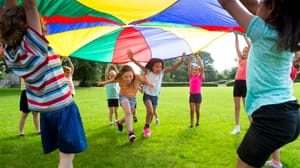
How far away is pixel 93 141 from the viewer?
15.8ft

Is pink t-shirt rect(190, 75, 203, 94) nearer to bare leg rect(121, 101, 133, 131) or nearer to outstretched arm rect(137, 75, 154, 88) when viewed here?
outstretched arm rect(137, 75, 154, 88)

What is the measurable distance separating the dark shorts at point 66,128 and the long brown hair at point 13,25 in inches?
22.2

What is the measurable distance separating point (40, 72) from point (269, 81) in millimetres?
1487

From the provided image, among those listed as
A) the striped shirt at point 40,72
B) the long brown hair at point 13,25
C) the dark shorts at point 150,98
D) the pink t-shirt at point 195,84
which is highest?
the long brown hair at point 13,25

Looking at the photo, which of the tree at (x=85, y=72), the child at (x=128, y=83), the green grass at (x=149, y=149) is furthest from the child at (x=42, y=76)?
the tree at (x=85, y=72)

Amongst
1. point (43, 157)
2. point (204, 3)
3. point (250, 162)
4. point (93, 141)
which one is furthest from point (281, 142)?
point (93, 141)

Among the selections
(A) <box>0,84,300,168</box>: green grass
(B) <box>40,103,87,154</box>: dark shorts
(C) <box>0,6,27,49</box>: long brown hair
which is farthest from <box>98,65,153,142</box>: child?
(C) <box>0,6,27,49</box>: long brown hair

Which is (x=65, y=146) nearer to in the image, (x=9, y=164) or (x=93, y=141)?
(x=9, y=164)

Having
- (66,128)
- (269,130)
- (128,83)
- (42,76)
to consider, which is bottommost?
(128,83)

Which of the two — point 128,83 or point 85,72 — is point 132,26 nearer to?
point 128,83

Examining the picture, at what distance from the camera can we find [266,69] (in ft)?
5.31

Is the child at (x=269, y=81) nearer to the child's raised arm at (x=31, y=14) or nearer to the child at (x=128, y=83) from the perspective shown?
the child's raised arm at (x=31, y=14)

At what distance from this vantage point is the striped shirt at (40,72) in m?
2.01

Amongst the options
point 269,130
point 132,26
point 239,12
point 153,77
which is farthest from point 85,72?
point 269,130
